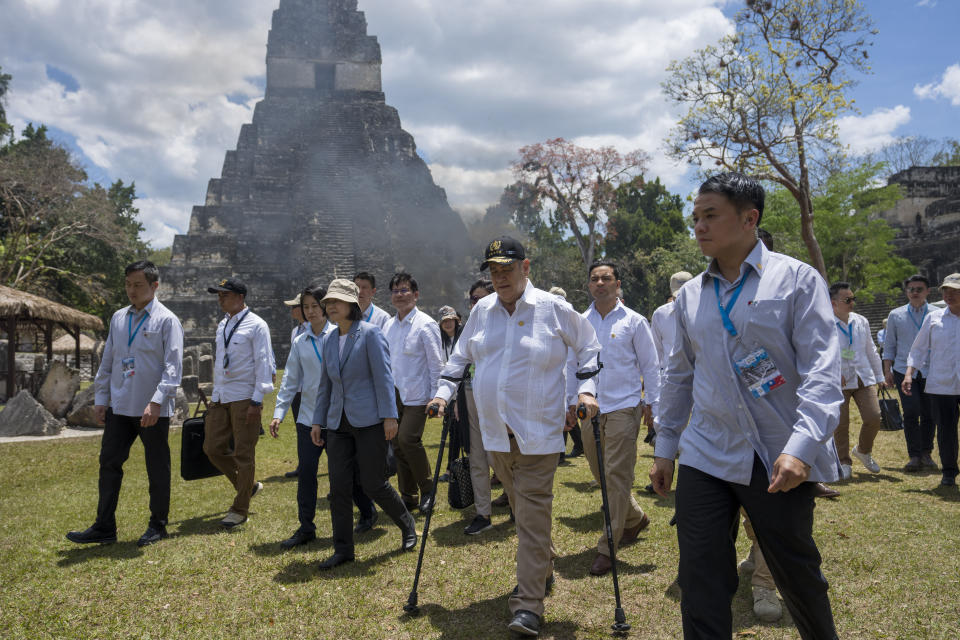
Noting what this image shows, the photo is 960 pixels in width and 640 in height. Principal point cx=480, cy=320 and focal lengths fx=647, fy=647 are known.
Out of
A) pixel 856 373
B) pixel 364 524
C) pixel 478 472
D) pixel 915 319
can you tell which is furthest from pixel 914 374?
pixel 364 524

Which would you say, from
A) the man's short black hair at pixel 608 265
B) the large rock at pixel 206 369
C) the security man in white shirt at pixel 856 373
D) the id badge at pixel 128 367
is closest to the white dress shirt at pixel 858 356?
the security man in white shirt at pixel 856 373

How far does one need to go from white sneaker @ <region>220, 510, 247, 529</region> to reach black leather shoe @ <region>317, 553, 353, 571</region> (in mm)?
1503

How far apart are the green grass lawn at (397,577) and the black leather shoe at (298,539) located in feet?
0.57

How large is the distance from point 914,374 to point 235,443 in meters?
7.90

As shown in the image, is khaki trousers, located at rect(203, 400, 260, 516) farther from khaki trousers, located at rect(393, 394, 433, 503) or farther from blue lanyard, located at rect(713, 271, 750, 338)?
blue lanyard, located at rect(713, 271, 750, 338)

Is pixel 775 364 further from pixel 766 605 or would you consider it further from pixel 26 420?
pixel 26 420

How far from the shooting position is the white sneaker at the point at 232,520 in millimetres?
5879

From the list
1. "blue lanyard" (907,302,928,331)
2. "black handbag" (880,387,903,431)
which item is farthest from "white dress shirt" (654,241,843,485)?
"black handbag" (880,387,903,431)

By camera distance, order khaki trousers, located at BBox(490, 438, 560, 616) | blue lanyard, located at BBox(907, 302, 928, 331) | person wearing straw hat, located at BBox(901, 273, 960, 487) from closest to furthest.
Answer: khaki trousers, located at BBox(490, 438, 560, 616), person wearing straw hat, located at BBox(901, 273, 960, 487), blue lanyard, located at BBox(907, 302, 928, 331)

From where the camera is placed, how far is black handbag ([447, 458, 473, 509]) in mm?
5438

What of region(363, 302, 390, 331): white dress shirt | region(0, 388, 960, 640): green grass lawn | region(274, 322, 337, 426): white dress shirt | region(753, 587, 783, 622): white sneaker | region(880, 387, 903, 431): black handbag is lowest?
region(0, 388, 960, 640): green grass lawn

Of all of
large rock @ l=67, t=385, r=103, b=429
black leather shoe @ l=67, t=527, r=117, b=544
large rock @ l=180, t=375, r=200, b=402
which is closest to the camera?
black leather shoe @ l=67, t=527, r=117, b=544

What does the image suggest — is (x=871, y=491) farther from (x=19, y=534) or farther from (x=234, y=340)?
(x=19, y=534)

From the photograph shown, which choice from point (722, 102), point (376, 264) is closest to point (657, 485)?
point (722, 102)
